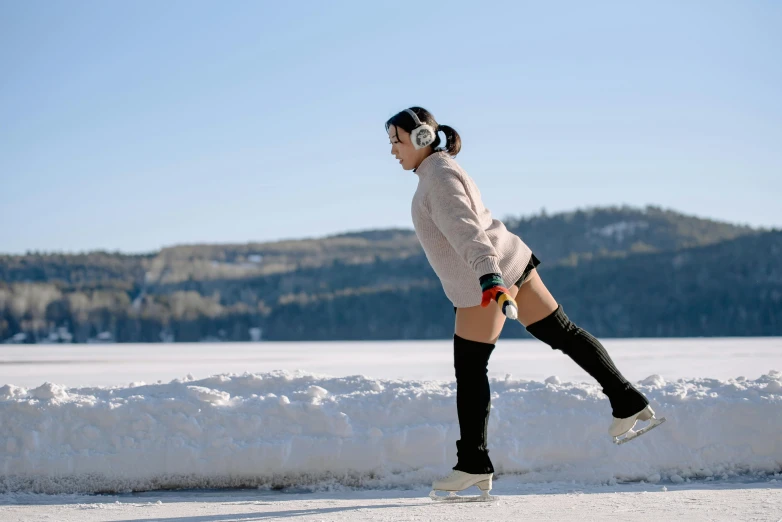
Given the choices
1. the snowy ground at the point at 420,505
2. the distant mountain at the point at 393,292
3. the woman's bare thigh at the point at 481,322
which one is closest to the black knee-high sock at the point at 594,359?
the woman's bare thigh at the point at 481,322

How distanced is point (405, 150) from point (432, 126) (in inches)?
6.2

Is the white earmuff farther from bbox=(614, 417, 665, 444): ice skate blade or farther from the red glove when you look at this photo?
bbox=(614, 417, 665, 444): ice skate blade

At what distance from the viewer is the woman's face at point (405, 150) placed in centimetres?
410

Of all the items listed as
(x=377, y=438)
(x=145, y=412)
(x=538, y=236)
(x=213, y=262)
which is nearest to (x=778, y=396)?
(x=377, y=438)

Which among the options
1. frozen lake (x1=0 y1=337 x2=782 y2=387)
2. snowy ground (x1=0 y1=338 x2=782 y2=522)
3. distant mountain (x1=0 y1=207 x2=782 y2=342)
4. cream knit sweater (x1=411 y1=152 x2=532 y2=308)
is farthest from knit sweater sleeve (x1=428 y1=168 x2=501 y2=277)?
distant mountain (x1=0 y1=207 x2=782 y2=342)

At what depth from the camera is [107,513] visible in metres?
3.83

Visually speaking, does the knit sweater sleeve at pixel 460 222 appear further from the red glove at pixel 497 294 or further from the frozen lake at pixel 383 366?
the frozen lake at pixel 383 366

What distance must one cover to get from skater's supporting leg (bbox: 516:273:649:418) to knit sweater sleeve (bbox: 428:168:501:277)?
29cm

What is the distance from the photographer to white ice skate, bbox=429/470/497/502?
3920 mm

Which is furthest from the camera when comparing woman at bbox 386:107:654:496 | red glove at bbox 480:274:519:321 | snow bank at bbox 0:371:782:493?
snow bank at bbox 0:371:782:493

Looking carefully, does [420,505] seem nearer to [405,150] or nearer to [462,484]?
[462,484]

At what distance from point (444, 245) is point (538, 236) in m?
165

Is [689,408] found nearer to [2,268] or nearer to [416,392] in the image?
[416,392]

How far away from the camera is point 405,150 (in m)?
4.11
